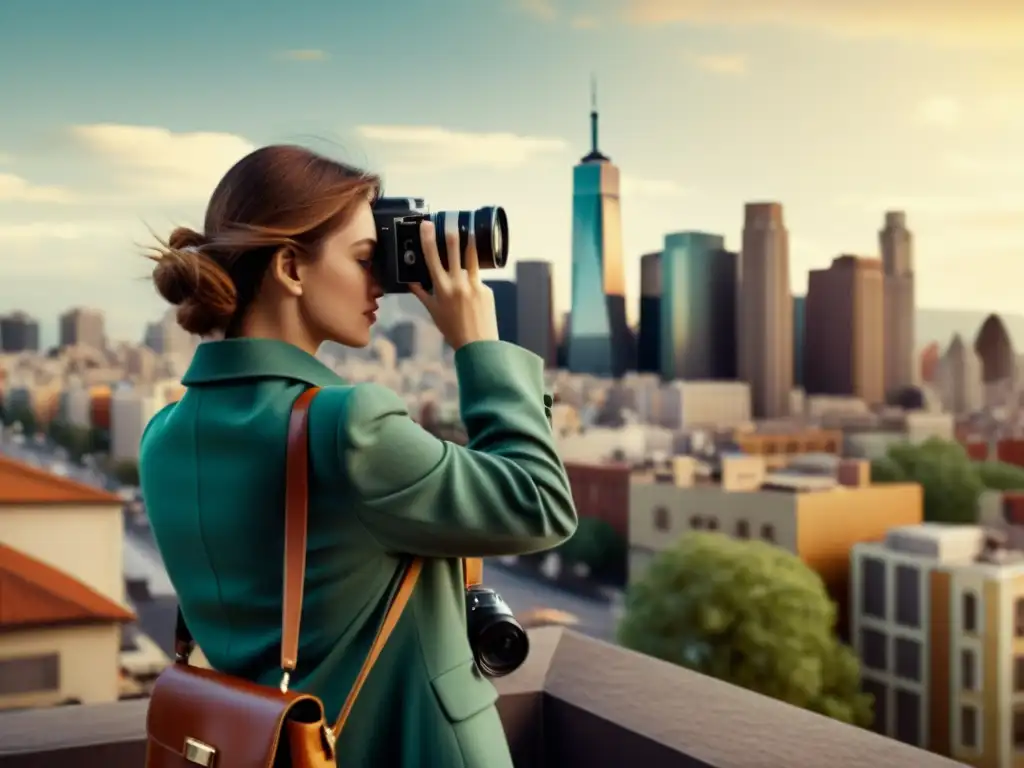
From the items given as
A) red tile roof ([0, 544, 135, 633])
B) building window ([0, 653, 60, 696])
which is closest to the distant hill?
red tile roof ([0, 544, 135, 633])

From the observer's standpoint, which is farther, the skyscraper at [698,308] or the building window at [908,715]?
the skyscraper at [698,308]

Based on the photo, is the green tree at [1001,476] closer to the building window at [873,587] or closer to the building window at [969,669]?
the building window at [873,587]

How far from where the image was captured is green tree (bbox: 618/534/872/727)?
26.6 feet

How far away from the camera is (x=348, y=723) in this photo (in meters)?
0.64

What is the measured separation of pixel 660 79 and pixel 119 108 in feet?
33.3

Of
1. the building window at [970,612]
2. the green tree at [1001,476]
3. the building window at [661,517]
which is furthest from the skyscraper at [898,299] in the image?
the building window at [970,612]

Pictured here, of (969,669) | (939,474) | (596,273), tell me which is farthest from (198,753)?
(939,474)

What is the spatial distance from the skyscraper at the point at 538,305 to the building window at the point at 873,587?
4050 mm

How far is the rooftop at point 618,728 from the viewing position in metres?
1.01

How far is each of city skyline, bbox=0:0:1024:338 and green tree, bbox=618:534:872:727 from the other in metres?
2.64

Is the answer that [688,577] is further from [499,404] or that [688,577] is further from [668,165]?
[668,165]

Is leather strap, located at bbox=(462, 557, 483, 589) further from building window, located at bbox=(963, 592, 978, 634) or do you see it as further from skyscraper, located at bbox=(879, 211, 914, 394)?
skyscraper, located at bbox=(879, 211, 914, 394)

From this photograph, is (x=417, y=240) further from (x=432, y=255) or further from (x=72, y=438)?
(x=72, y=438)

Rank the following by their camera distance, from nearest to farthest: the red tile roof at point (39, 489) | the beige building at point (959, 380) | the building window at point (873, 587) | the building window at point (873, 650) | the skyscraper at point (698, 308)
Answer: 1. the red tile roof at point (39, 489)
2. the building window at point (873, 650)
3. the building window at point (873, 587)
4. the skyscraper at point (698, 308)
5. the beige building at point (959, 380)
